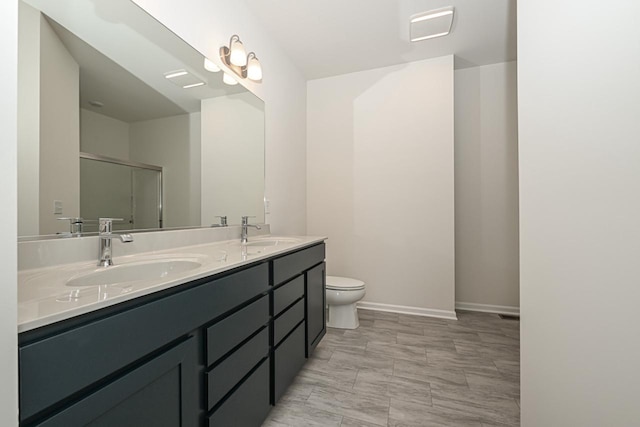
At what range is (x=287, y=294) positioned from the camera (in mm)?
1427

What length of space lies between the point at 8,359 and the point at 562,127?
59.1 inches

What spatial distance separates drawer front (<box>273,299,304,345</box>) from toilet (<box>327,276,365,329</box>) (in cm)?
79

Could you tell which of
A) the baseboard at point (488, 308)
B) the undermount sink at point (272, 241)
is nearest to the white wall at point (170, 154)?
the undermount sink at point (272, 241)

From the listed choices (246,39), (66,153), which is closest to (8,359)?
(66,153)

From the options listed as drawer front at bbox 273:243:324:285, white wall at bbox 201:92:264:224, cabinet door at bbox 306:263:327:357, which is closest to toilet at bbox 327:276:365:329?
cabinet door at bbox 306:263:327:357

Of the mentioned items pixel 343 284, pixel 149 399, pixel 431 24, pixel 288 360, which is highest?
pixel 431 24

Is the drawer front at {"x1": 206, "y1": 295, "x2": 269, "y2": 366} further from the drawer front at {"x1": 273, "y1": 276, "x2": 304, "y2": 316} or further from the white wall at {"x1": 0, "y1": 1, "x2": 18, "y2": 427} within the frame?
the white wall at {"x1": 0, "y1": 1, "x2": 18, "y2": 427}

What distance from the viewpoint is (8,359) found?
1.36 ft

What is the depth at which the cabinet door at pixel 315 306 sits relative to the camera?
1.71m

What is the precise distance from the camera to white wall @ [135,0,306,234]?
1.51 metres

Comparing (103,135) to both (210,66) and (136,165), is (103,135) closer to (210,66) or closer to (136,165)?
(136,165)

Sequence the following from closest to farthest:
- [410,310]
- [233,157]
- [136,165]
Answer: [136,165]
[233,157]
[410,310]

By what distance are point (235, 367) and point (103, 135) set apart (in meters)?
1.10

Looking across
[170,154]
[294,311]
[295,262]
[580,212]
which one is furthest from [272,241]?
[580,212]
